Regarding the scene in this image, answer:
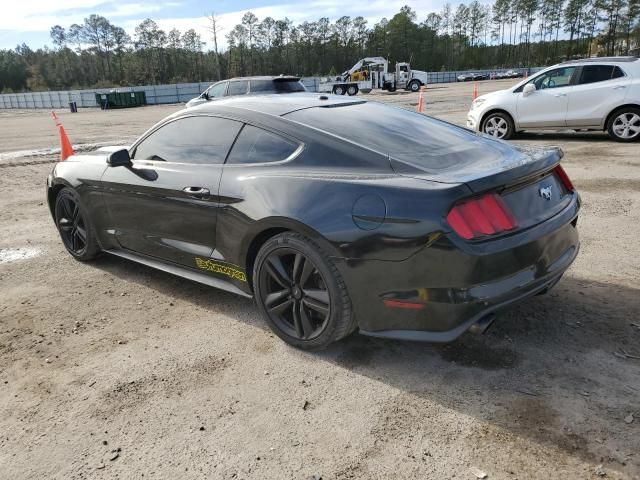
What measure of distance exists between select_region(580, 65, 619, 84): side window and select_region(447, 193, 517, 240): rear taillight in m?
9.43

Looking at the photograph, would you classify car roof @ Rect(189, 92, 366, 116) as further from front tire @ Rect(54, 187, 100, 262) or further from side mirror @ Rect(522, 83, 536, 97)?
side mirror @ Rect(522, 83, 536, 97)

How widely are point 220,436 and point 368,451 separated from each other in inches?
28.0

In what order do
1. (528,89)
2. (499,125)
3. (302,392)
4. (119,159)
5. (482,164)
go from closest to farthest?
(302,392), (482,164), (119,159), (528,89), (499,125)

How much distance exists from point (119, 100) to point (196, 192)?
4301 centimetres

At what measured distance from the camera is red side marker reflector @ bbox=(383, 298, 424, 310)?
273 centimetres

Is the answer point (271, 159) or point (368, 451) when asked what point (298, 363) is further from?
point (271, 159)

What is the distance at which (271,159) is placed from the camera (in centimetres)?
335

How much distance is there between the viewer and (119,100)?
4244cm

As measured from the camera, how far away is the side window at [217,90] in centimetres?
1648

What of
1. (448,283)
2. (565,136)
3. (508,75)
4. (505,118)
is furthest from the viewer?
(508,75)

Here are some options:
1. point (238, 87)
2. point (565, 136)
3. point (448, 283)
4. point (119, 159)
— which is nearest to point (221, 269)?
point (119, 159)

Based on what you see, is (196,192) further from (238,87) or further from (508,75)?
(508,75)

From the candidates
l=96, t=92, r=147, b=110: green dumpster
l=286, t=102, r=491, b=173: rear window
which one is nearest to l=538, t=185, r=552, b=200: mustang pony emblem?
l=286, t=102, r=491, b=173: rear window

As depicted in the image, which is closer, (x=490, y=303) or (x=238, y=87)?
(x=490, y=303)
